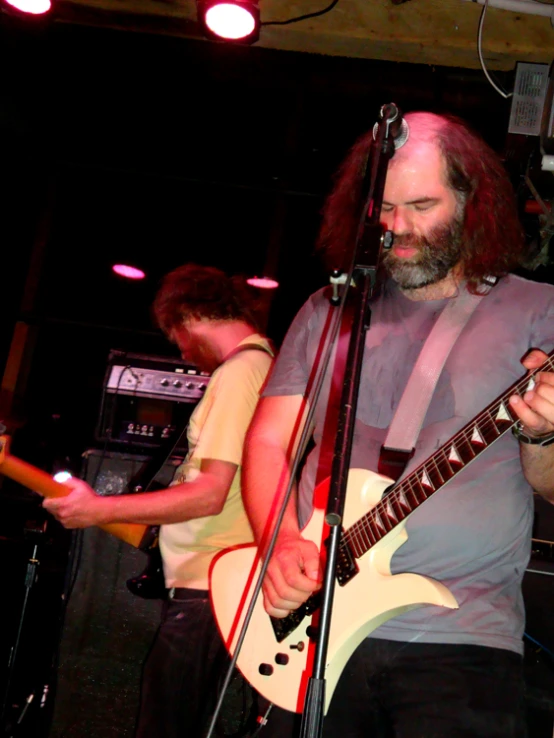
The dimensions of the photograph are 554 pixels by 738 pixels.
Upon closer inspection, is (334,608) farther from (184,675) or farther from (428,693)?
(184,675)

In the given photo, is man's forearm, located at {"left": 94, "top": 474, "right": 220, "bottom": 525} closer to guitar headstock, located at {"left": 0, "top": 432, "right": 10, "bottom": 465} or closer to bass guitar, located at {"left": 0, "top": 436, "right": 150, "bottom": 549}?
bass guitar, located at {"left": 0, "top": 436, "right": 150, "bottom": 549}

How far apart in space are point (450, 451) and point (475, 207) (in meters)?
0.95

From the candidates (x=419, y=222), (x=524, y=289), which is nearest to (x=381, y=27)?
(x=419, y=222)

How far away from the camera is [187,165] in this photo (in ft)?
19.6

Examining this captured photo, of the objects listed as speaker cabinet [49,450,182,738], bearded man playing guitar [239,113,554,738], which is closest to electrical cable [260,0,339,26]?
bearded man playing guitar [239,113,554,738]

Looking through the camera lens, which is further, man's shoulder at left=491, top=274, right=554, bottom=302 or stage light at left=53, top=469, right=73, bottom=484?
stage light at left=53, top=469, right=73, bottom=484

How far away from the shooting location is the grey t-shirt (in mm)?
1610

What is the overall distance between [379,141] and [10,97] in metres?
5.22

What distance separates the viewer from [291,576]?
1.72m

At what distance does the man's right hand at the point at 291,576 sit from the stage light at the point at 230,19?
3390 mm

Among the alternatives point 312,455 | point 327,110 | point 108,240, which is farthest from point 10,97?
point 312,455

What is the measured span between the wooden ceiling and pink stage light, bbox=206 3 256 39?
40 centimetres

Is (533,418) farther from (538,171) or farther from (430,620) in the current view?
(538,171)

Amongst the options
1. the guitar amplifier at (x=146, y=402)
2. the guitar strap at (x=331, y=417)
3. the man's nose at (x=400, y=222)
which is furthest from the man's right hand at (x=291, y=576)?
the guitar amplifier at (x=146, y=402)
